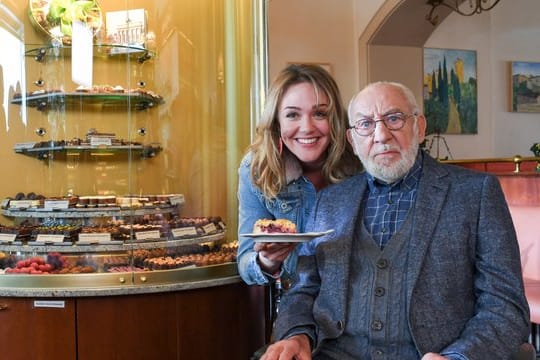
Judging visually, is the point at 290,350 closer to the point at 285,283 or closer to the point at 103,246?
the point at 285,283

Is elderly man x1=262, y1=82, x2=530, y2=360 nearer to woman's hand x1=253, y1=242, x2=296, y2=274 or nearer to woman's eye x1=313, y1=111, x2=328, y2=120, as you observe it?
woman's hand x1=253, y1=242, x2=296, y2=274

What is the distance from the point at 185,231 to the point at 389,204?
121 centimetres

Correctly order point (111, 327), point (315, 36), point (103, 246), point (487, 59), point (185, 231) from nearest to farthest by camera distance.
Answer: point (111, 327) → point (103, 246) → point (185, 231) → point (315, 36) → point (487, 59)

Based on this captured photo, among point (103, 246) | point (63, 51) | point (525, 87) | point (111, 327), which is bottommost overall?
point (111, 327)

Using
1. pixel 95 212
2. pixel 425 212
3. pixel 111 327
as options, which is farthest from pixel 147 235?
pixel 425 212

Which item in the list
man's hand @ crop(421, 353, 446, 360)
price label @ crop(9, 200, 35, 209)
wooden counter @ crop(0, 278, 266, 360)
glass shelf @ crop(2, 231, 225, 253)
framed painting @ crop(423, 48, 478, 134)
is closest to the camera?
man's hand @ crop(421, 353, 446, 360)

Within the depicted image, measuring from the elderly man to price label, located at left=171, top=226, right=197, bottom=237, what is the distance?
98cm

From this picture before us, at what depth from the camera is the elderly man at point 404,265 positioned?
1495mm

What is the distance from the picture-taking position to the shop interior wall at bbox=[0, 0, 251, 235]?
2.72m

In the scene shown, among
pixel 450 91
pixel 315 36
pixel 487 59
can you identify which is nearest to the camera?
pixel 315 36

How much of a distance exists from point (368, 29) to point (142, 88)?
391 centimetres

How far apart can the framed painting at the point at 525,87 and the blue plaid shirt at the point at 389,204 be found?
630cm

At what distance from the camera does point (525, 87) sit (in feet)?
24.5

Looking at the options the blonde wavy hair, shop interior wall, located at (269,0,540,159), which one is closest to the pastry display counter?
the blonde wavy hair
